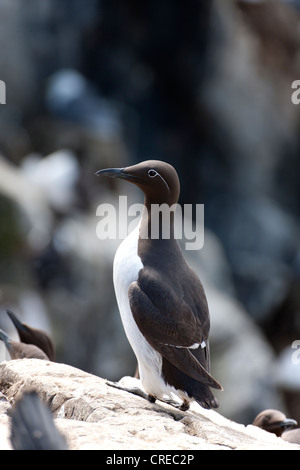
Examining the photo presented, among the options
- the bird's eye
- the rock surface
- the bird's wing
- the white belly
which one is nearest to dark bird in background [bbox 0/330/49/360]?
the rock surface

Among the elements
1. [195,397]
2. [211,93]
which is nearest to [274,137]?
[211,93]

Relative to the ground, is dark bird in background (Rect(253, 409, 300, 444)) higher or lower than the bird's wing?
lower

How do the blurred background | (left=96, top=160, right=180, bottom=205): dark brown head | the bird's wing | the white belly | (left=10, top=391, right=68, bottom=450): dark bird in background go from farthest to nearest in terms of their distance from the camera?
the blurred background < (left=96, top=160, right=180, bottom=205): dark brown head < the white belly < the bird's wing < (left=10, top=391, right=68, bottom=450): dark bird in background

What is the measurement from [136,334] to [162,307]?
24cm

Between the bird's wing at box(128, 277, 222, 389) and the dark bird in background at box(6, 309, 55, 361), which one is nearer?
the bird's wing at box(128, 277, 222, 389)

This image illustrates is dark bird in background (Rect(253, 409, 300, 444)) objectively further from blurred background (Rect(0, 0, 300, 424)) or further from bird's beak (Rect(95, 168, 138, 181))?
blurred background (Rect(0, 0, 300, 424))

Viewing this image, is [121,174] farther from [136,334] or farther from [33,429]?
[33,429]

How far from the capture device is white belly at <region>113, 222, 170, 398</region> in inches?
145

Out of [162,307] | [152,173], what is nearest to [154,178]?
[152,173]

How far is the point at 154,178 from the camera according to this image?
12.4ft

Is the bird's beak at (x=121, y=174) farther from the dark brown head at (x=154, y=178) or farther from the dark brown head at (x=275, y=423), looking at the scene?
the dark brown head at (x=275, y=423)

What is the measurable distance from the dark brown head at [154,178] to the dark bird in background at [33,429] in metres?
1.62

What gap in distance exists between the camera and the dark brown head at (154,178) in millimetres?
Answer: 3777

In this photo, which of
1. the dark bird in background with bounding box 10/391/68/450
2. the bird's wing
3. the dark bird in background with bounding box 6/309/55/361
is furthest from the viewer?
the dark bird in background with bounding box 6/309/55/361
